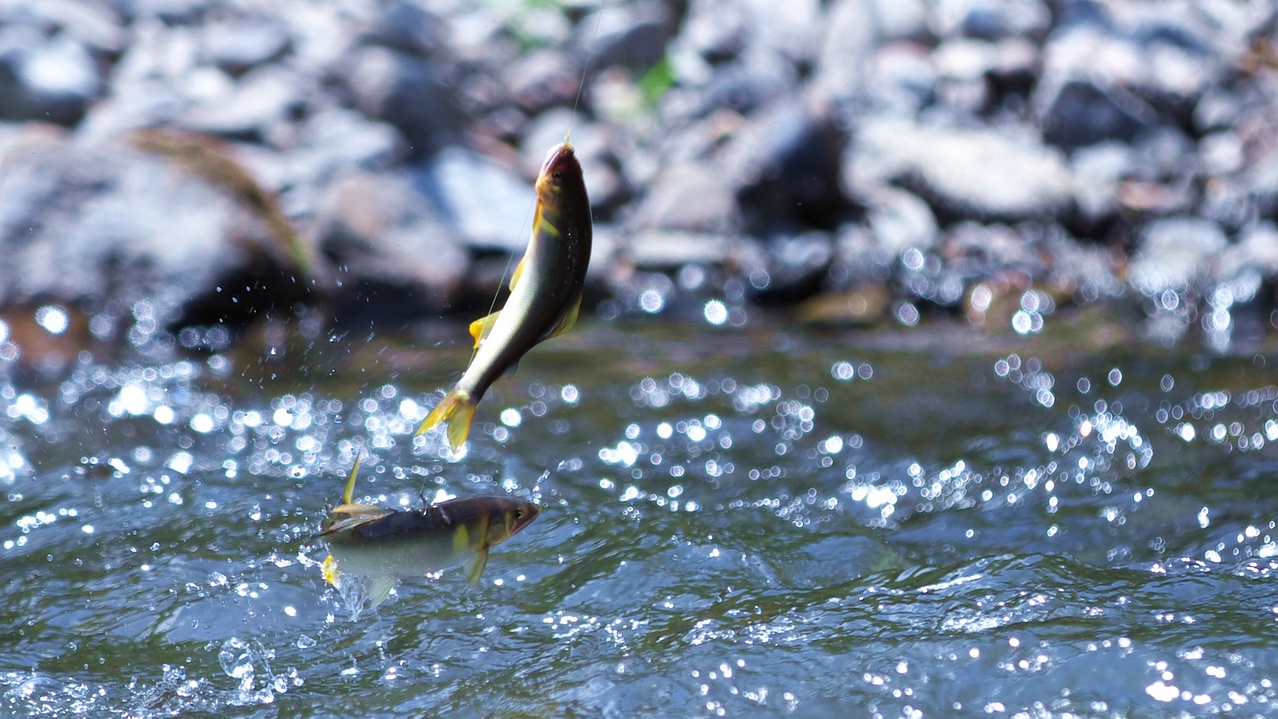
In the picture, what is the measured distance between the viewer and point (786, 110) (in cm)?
950

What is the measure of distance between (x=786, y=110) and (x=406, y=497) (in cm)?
602

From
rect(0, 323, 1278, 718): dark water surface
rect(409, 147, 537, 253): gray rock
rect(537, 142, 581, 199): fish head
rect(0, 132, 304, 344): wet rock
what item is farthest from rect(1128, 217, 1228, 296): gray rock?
rect(537, 142, 581, 199): fish head

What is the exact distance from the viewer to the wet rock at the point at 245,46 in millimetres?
10375

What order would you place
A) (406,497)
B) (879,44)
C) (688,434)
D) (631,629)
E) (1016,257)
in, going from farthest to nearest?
(879,44) < (1016,257) < (688,434) < (406,497) < (631,629)

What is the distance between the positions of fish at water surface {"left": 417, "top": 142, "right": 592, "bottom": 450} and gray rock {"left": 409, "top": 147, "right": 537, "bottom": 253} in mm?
5884

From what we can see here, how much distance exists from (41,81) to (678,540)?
25.2 feet

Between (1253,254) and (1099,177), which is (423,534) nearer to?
(1253,254)

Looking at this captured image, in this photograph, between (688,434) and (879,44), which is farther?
(879,44)

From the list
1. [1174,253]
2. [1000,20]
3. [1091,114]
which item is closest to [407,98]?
[1000,20]

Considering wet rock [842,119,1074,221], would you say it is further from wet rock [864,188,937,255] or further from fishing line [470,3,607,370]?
Answer: fishing line [470,3,607,370]

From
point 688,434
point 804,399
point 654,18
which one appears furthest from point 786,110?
point 688,434

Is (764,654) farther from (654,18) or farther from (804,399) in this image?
(654,18)

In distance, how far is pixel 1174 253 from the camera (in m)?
8.79

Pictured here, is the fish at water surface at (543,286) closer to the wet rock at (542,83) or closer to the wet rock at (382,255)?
the wet rock at (382,255)
